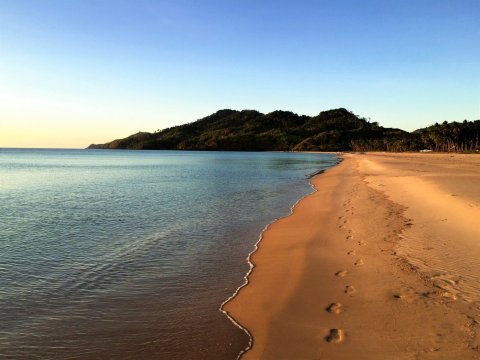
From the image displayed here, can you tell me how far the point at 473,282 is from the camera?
24.8ft

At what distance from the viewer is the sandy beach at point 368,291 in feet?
18.2

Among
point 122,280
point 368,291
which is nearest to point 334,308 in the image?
point 368,291

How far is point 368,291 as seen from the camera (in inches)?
300

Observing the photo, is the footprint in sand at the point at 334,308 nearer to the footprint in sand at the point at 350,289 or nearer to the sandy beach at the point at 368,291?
the sandy beach at the point at 368,291

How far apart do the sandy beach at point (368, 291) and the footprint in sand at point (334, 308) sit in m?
0.02

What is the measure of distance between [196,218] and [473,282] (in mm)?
12481

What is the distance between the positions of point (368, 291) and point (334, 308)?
3.64 feet

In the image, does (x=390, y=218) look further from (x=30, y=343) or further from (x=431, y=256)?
(x=30, y=343)

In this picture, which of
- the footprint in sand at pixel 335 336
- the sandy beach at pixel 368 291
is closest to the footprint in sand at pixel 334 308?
the sandy beach at pixel 368 291

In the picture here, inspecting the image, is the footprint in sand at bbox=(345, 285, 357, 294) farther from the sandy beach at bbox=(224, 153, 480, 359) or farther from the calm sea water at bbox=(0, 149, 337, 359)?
the calm sea water at bbox=(0, 149, 337, 359)

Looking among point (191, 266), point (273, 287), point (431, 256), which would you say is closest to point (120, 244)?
point (191, 266)

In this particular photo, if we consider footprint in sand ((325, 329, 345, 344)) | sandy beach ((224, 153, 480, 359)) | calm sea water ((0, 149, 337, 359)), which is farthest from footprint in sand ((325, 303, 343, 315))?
calm sea water ((0, 149, 337, 359))

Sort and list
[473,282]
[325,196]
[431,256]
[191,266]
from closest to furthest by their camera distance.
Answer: [473,282] → [431,256] → [191,266] → [325,196]

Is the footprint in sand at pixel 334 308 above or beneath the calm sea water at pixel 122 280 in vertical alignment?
above
